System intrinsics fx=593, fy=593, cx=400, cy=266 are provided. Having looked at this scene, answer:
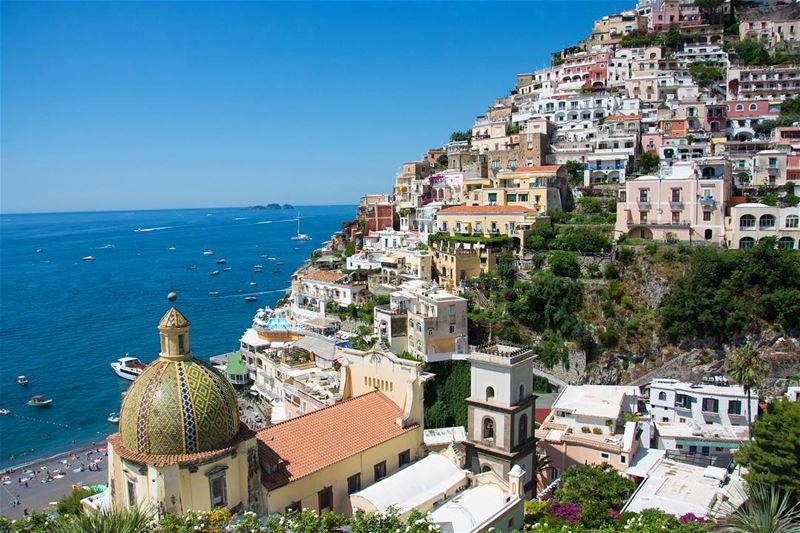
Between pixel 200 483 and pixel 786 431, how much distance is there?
1996cm

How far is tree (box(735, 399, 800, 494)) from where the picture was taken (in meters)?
20.9

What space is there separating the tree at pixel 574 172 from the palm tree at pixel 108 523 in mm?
55128

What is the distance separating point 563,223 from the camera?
53.8 metres

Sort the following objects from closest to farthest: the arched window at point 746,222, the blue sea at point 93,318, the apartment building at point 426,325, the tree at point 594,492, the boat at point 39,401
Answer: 1. the tree at point 594,492
2. the apartment building at point 426,325
3. the arched window at point 746,222
4. the blue sea at point 93,318
5. the boat at point 39,401

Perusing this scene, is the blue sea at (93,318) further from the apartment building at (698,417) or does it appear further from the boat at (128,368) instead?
the apartment building at (698,417)

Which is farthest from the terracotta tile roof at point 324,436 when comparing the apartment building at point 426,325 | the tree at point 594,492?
the apartment building at point 426,325

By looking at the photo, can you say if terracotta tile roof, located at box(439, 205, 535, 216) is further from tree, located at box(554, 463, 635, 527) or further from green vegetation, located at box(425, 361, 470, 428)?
tree, located at box(554, 463, 635, 527)

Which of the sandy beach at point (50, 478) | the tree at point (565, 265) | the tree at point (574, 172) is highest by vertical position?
the tree at point (574, 172)

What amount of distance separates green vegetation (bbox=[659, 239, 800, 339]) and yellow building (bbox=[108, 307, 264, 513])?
3465cm

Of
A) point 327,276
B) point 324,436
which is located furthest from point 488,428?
point 327,276

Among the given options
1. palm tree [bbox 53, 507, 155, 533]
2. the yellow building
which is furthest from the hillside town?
palm tree [bbox 53, 507, 155, 533]

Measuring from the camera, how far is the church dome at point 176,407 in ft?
48.8

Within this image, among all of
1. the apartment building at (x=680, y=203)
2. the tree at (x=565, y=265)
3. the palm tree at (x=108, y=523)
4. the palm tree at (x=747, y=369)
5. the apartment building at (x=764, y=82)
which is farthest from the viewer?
the apartment building at (x=764, y=82)

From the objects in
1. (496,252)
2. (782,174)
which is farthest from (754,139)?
(496,252)
